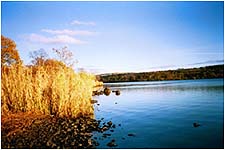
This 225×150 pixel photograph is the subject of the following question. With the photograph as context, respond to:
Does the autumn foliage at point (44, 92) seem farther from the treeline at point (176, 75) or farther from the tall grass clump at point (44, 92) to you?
the treeline at point (176, 75)

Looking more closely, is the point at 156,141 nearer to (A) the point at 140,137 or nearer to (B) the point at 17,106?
(A) the point at 140,137

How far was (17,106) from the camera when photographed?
27.9 ft

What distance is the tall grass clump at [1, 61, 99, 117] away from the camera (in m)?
8.46

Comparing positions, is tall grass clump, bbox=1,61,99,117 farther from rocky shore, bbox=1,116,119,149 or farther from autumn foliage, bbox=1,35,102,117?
rocky shore, bbox=1,116,119,149

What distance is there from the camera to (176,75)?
66.2 meters

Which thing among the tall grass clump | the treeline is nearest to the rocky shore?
the tall grass clump

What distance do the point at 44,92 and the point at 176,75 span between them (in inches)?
2361

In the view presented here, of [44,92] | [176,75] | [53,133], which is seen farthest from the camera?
[176,75]

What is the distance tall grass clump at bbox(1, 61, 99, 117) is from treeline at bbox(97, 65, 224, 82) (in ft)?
157

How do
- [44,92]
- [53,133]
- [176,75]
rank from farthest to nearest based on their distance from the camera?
[176,75] < [44,92] < [53,133]

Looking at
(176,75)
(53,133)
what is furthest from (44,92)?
(176,75)

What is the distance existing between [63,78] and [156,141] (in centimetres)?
426

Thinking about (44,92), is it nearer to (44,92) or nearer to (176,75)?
(44,92)

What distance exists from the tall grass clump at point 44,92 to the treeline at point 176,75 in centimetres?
4792
